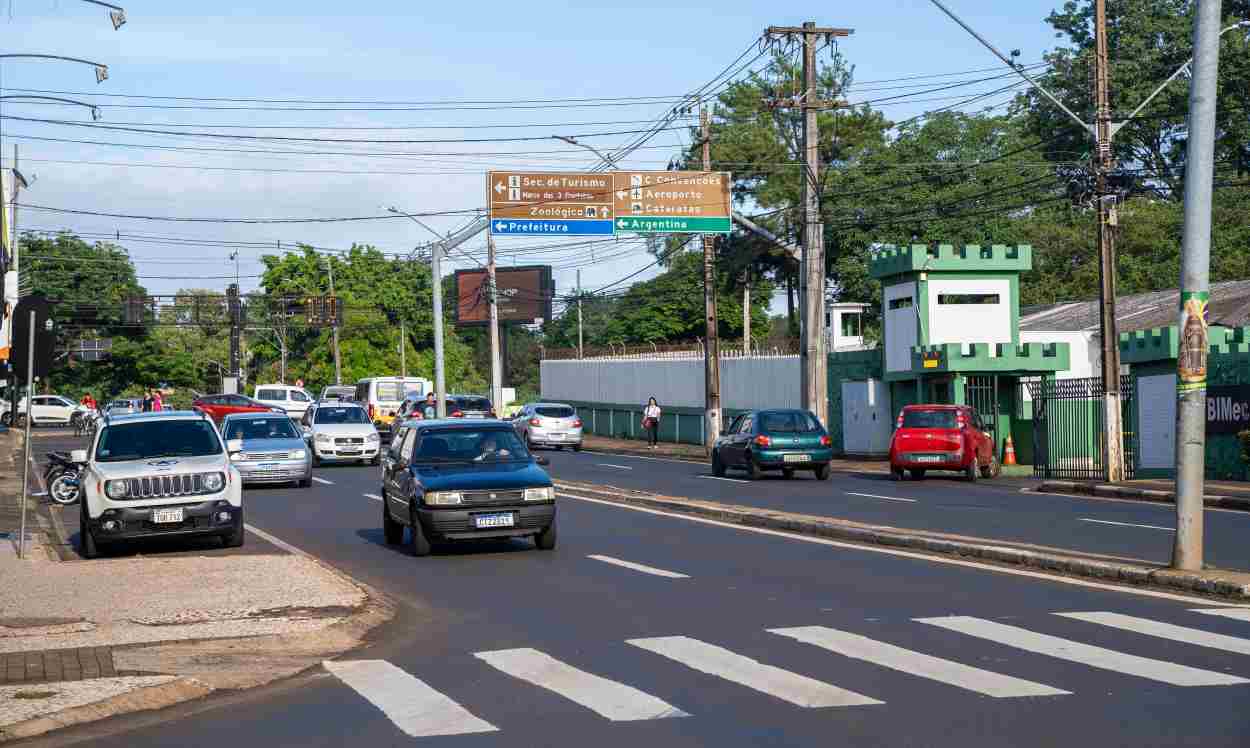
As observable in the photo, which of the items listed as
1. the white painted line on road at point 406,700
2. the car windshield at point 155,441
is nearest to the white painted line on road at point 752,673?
the white painted line on road at point 406,700

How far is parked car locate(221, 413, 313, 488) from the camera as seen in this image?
31.1m

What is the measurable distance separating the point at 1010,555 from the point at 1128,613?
3.80 metres

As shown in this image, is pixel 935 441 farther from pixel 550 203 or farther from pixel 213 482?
pixel 213 482

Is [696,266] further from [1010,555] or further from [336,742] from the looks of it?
[336,742]

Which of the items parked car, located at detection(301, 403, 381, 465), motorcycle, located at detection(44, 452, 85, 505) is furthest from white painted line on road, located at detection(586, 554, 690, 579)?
parked car, located at detection(301, 403, 381, 465)

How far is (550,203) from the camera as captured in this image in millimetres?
41750

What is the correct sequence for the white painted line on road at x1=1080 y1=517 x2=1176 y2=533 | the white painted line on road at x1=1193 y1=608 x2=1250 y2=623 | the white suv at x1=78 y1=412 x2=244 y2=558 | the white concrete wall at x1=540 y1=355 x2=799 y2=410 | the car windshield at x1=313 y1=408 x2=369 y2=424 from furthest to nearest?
the white concrete wall at x1=540 y1=355 x2=799 y2=410 < the car windshield at x1=313 y1=408 x2=369 y2=424 < the white painted line on road at x1=1080 y1=517 x2=1176 y2=533 < the white suv at x1=78 y1=412 x2=244 y2=558 < the white painted line on road at x1=1193 y1=608 x2=1250 y2=623

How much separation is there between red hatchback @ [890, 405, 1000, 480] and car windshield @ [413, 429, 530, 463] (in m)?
16.9

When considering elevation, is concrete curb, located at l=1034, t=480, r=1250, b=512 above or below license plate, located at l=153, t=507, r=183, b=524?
below

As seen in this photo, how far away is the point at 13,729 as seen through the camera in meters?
8.45

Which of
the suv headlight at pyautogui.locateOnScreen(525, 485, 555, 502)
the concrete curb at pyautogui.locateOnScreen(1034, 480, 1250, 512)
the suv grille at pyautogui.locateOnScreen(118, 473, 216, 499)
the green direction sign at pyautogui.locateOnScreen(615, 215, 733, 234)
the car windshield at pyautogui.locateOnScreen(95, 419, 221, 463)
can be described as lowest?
the concrete curb at pyautogui.locateOnScreen(1034, 480, 1250, 512)

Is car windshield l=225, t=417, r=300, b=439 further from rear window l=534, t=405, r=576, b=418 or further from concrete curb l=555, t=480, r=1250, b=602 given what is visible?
rear window l=534, t=405, r=576, b=418

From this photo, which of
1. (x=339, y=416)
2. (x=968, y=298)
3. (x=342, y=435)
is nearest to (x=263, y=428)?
(x=342, y=435)

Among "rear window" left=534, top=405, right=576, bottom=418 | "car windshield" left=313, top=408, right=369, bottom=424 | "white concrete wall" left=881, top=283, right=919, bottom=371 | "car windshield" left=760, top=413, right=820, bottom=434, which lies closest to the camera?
"car windshield" left=760, top=413, right=820, bottom=434
